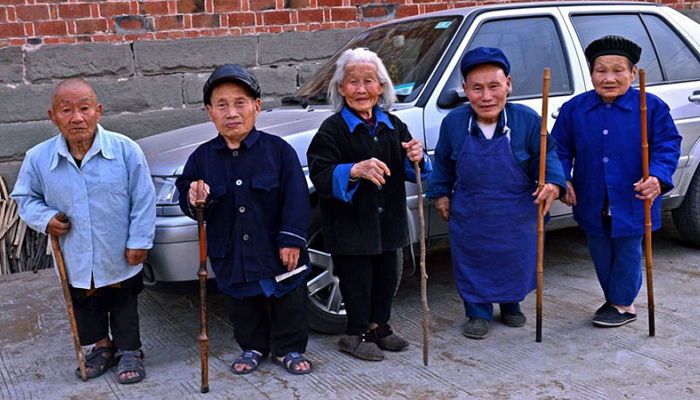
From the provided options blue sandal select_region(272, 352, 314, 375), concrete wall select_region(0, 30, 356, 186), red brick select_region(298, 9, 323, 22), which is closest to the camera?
blue sandal select_region(272, 352, 314, 375)

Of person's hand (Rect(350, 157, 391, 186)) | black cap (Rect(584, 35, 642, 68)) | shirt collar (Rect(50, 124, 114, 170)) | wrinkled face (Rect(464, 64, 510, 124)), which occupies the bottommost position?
person's hand (Rect(350, 157, 391, 186))

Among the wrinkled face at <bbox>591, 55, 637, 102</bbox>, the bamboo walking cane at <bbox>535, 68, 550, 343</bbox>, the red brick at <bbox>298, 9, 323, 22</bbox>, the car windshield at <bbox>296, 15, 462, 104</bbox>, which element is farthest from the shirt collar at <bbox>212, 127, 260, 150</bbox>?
the red brick at <bbox>298, 9, 323, 22</bbox>

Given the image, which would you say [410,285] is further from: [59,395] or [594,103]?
[59,395]

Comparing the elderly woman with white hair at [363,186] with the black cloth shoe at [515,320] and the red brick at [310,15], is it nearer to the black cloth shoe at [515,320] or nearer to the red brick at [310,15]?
the black cloth shoe at [515,320]

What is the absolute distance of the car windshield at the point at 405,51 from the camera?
450 centimetres

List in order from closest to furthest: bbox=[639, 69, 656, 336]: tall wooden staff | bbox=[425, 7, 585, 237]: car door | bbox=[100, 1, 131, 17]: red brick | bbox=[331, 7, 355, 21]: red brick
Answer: bbox=[639, 69, 656, 336]: tall wooden staff < bbox=[425, 7, 585, 237]: car door < bbox=[100, 1, 131, 17]: red brick < bbox=[331, 7, 355, 21]: red brick

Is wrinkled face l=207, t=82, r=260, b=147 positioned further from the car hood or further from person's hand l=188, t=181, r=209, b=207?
the car hood

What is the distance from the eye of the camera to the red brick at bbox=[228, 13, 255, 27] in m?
6.79

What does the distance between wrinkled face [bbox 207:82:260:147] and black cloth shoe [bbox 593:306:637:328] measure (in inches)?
86.1

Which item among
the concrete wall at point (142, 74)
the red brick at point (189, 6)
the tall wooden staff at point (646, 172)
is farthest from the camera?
the red brick at point (189, 6)

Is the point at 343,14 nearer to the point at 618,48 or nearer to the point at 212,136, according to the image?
the point at 212,136

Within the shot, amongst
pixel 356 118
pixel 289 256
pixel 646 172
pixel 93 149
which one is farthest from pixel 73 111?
pixel 646 172

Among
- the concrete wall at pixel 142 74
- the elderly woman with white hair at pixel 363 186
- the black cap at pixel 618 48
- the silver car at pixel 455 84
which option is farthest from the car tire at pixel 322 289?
the concrete wall at pixel 142 74

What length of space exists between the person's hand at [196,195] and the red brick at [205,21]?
361 centimetres
